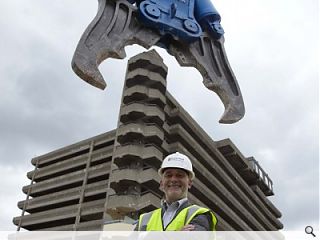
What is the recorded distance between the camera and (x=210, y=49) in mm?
4883

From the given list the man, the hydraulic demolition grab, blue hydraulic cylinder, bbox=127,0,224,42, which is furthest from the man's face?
blue hydraulic cylinder, bbox=127,0,224,42

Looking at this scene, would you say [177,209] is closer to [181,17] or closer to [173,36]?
[173,36]

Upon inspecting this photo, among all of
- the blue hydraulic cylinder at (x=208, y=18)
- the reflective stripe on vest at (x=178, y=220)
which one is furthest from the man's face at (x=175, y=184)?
the blue hydraulic cylinder at (x=208, y=18)

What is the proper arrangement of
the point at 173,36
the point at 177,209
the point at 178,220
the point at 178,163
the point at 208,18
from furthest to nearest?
the point at 208,18 < the point at 173,36 < the point at 178,163 < the point at 177,209 < the point at 178,220

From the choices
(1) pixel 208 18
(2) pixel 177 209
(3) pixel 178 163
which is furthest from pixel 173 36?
(2) pixel 177 209

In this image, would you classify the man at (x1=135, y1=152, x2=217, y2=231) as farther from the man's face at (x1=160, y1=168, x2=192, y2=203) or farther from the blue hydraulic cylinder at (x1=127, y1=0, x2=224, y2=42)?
the blue hydraulic cylinder at (x1=127, y1=0, x2=224, y2=42)

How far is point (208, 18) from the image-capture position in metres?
5.00

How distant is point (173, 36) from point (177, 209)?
9.07ft

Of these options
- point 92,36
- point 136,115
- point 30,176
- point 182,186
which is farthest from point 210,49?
point 30,176

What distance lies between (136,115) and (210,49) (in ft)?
94.1

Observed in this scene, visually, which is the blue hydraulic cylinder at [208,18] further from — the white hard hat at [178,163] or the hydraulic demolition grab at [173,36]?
the white hard hat at [178,163]

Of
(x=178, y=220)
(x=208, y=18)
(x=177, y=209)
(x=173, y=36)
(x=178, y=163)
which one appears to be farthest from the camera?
(x=208, y=18)

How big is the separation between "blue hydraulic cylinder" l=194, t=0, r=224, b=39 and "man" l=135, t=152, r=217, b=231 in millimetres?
2877

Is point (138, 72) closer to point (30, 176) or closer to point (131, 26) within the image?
point (30, 176)
